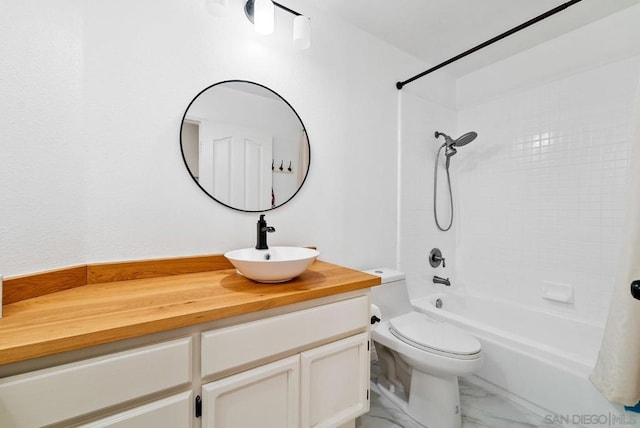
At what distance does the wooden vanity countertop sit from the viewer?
1.95 ft

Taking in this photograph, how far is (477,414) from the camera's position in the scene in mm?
1453

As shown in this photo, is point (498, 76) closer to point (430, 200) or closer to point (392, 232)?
point (430, 200)

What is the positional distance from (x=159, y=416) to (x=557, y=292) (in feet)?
8.06

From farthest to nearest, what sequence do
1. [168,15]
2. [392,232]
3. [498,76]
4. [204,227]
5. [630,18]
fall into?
[498,76] → [392,232] → [630,18] → [204,227] → [168,15]

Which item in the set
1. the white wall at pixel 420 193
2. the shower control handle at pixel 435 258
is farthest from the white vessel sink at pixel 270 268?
the shower control handle at pixel 435 258

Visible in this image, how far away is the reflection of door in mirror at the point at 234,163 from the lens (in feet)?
4.21

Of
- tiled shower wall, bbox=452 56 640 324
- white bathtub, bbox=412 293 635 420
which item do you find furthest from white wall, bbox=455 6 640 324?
white bathtub, bbox=412 293 635 420

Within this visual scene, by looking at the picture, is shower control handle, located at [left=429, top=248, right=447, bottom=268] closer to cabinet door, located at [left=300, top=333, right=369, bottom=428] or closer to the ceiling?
cabinet door, located at [left=300, top=333, right=369, bottom=428]

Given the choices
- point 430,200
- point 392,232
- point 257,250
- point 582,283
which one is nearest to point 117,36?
point 257,250

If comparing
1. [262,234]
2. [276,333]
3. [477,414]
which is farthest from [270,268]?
[477,414]

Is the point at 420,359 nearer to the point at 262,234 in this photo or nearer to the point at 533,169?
the point at 262,234

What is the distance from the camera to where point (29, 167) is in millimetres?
917

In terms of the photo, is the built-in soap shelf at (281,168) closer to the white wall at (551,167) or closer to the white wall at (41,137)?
the white wall at (41,137)

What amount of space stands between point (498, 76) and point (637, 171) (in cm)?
166
